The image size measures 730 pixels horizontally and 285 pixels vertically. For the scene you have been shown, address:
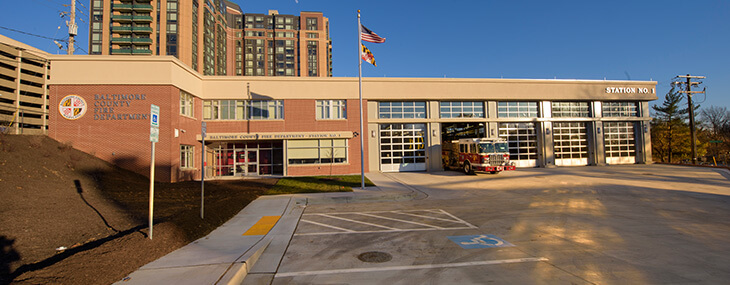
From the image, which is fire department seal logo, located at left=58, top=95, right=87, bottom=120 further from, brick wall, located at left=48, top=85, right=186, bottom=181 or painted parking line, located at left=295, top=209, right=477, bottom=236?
painted parking line, located at left=295, top=209, right=477, bottom=236

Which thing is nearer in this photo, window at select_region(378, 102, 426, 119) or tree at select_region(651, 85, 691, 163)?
window at select_region(378, 102, 426, 119)

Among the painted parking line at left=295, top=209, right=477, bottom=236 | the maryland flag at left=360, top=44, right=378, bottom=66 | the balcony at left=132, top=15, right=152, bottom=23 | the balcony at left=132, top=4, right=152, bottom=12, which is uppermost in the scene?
the balcony at left=132, top=4, right=152, bottom=12

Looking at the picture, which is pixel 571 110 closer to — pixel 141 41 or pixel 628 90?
pixel 628 90

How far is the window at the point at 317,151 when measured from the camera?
2336 centimetres

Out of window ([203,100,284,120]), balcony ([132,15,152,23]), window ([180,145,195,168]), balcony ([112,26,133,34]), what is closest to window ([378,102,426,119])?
window ([203,100,284,120])

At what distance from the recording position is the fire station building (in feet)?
60.4

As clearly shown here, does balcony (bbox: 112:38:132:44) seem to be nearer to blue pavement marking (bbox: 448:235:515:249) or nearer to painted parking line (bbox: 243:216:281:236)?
painted parking line (bbox: 243:216:281:236)

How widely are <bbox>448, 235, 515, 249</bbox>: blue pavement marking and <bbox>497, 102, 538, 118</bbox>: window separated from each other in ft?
73.6

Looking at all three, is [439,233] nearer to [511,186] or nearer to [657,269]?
[657,269]

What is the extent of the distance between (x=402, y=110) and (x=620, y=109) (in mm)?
21136

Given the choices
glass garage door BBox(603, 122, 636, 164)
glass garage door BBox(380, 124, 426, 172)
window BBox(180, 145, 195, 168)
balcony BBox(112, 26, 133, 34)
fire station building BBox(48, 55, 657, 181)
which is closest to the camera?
fire station building BBox(48, 55, 657, 181)

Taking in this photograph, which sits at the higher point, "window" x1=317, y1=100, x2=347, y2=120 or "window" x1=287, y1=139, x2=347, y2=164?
"window" x1=317, y1=100, x2=347, y2=120

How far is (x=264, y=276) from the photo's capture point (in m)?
4.66

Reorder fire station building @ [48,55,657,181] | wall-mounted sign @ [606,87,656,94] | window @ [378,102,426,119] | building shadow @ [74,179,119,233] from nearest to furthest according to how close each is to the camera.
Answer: building shadow @ [74,179,119,233], fire station building @ [48,55,657,181], window @ [378,102,426,119], wall-mounted sign @ [606,87,656,94]
